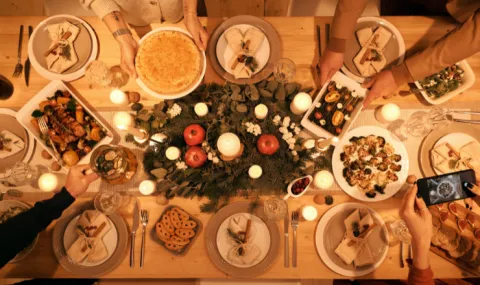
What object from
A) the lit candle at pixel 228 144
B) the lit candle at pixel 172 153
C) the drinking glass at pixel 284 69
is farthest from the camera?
the drinking glass at pixel 284 69

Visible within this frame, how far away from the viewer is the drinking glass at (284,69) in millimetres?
1360

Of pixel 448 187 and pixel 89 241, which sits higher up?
pixel 448 187

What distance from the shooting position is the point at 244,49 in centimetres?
143

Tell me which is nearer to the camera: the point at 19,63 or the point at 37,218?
the point at 37,218

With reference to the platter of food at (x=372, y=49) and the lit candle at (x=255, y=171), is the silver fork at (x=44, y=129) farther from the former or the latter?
the platter of food at (x=372, y=49)

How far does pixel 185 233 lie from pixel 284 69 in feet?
2.84

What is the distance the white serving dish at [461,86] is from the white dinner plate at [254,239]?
3.21ft

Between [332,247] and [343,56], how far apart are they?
0.88 metres

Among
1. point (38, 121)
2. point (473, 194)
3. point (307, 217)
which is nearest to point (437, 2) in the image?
point (473, 194)

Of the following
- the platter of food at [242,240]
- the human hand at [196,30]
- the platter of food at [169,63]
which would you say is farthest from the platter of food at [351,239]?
the human hand at [196,30]

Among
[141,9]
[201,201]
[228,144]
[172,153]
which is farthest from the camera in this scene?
[141,9]

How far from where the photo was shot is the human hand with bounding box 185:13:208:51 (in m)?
1.38

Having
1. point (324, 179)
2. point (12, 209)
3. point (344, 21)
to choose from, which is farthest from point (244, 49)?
point (12, 209)

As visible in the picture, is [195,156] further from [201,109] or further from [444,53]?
[444,53]
